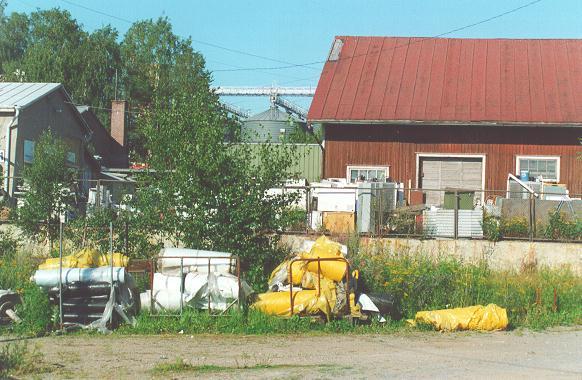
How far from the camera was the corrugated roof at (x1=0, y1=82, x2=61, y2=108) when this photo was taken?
27.7 metres

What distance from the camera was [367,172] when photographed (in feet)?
85.7

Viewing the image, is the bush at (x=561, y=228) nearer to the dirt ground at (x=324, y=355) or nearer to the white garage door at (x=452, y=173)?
the dirt ground at (x=324, y=355)

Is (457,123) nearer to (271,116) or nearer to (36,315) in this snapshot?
(36,315)

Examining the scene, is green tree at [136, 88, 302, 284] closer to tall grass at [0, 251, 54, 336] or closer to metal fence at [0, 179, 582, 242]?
metal fence at [0, 179, 582, 242]

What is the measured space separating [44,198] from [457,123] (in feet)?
43.9

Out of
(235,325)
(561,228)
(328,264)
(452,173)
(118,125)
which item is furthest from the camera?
(118,125)

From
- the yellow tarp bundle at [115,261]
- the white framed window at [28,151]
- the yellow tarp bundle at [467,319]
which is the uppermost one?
the white framed window at [28,151]

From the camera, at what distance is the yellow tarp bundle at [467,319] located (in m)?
13.8

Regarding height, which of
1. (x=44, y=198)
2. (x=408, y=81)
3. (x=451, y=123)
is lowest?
(x=44, y=198)

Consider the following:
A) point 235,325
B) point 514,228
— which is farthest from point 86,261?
point 514,228

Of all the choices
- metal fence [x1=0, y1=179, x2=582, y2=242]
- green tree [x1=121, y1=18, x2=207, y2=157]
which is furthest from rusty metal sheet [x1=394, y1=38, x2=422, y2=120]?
green tree [x1=121, y1=18, x2=207, y2=157]

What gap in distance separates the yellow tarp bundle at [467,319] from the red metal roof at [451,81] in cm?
1222

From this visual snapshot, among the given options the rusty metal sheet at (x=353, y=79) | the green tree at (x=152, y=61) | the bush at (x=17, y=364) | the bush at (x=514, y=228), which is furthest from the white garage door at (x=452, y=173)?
the green tree at (x=152, y=61)

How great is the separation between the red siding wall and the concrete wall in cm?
672
